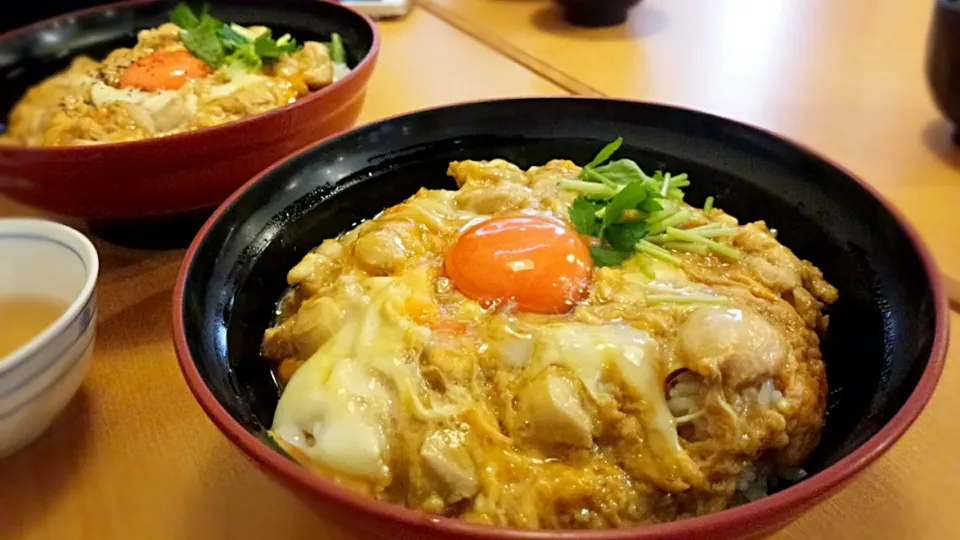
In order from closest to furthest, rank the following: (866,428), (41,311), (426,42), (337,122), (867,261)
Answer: (866,428)
(867,261)
(41,311)
(337,122)
(426,42)

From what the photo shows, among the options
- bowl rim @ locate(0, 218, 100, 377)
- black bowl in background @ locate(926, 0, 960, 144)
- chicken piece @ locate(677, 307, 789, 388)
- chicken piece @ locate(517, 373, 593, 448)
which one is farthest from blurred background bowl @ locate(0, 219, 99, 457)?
black bowl in background @ locate(926, 0, 960, 144)

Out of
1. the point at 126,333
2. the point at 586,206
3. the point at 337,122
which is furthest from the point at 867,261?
the point at 126,333

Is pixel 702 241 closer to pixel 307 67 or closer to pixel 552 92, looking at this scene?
pixel 307 67

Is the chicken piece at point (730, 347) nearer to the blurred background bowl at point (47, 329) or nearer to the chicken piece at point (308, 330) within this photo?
the chicken piece at point (308, 330)

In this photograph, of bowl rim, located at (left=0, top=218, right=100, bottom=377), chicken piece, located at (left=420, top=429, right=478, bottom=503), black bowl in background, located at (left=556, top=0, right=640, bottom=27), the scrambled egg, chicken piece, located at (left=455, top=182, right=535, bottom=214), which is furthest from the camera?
black bowl in background, located at (left=556, top=0, right=640, bottom=27)

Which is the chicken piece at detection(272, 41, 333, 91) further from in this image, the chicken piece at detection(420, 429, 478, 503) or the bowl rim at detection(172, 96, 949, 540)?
the chicken piece at detection(420, 429, 478, 503)

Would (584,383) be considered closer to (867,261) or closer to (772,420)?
(772,420)

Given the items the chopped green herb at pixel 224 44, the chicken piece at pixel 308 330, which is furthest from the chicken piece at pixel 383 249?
the chopped green herb at pixel 224 44
